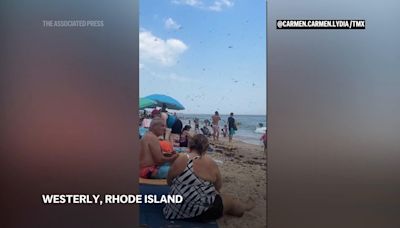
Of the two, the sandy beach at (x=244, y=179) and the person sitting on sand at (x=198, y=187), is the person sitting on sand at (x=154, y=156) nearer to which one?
the person sitting on sand at (x=198, y=187)

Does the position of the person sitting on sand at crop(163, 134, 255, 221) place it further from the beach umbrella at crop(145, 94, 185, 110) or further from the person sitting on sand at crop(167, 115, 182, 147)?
the beach umbrella at crop(145, 94, 185, 110)

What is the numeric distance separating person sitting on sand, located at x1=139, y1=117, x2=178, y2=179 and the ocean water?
17 cm

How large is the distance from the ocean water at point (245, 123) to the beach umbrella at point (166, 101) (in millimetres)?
62

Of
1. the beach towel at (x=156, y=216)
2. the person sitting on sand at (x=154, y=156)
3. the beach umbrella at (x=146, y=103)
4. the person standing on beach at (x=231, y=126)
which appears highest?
the beach umbrella at (x=146, y=103)

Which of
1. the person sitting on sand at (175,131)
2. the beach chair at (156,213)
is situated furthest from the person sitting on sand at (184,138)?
the beach chair at (156,213)

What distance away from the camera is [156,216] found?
1.90 m

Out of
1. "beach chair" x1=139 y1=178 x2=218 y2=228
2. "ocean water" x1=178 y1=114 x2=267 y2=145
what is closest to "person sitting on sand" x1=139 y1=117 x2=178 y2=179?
"beach chair" x1=139 y1=178 x2=218 y2=228

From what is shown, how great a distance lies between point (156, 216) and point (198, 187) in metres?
0.33

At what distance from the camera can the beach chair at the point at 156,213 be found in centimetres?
188

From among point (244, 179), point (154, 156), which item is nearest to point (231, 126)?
point (244, 179)

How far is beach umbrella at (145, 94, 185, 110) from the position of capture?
1.87 meters
